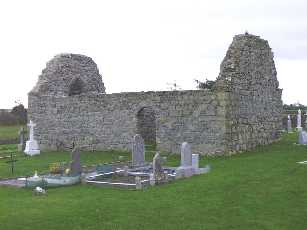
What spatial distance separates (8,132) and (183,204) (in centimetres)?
3180

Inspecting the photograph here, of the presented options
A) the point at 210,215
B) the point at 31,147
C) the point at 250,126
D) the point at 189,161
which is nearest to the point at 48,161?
the point at 31,147

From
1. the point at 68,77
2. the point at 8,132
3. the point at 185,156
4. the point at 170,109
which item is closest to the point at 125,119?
the point at 170,109

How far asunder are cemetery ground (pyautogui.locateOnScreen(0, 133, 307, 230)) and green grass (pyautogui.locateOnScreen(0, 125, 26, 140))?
24.0 meters

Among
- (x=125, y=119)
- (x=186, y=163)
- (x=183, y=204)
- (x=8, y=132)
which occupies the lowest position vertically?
(x=183, y=204)

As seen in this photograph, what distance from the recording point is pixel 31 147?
2417 centimetres

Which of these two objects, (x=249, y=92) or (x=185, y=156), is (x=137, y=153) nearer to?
(x=185, y=156)

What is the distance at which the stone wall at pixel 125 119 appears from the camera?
20.7 m

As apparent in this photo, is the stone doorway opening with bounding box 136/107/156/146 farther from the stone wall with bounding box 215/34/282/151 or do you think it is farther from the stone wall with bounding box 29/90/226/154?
the stone wall with bounding box 215/34/282/151

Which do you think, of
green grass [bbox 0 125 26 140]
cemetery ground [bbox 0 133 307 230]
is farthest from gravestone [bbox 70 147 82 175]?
green grass [bbox 0 125 26 140]

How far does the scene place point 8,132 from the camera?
1578 inches

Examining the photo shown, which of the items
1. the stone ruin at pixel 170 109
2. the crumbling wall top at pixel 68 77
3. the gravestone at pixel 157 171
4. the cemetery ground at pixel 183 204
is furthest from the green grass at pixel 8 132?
the gravestone at pixel 157 171

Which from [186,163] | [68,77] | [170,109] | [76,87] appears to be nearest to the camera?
[186,163]

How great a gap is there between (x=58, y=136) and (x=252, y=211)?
18.0m

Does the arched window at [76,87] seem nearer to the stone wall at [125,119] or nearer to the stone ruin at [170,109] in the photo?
the stone ruin at [170,109]
